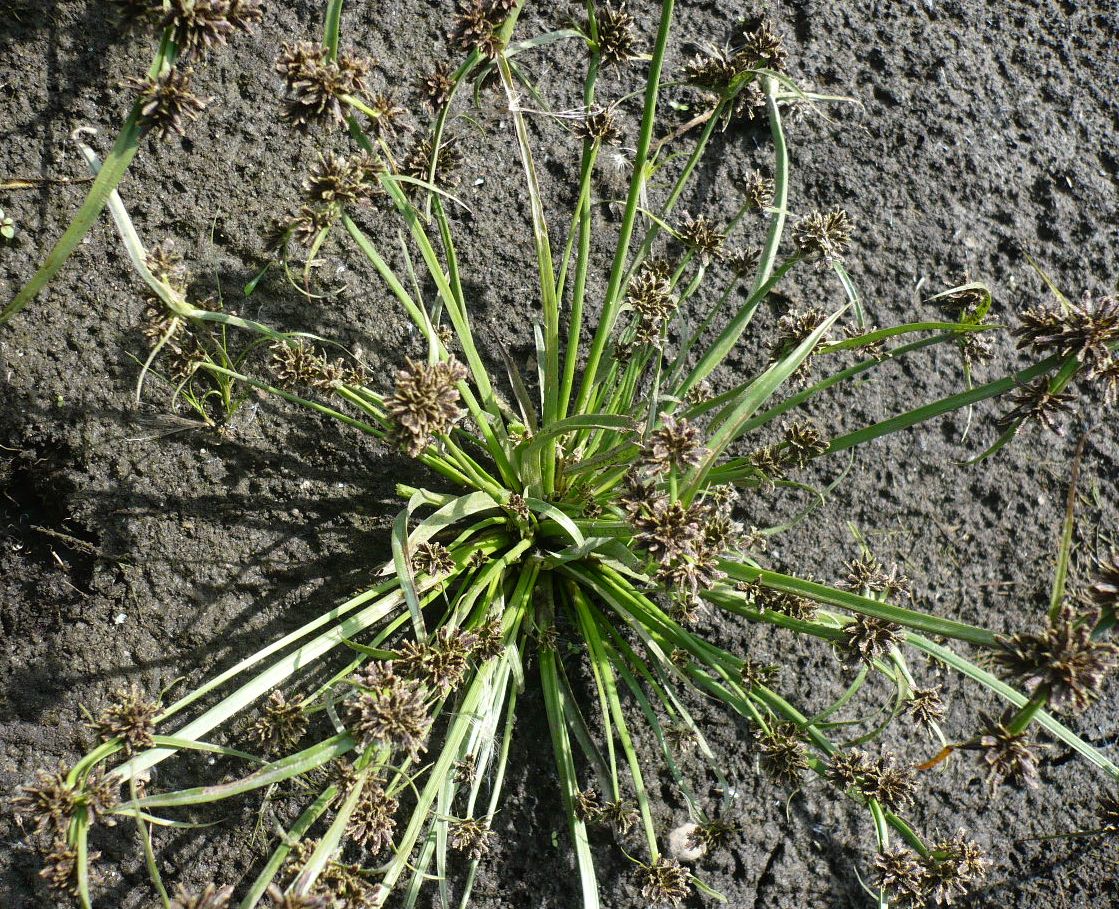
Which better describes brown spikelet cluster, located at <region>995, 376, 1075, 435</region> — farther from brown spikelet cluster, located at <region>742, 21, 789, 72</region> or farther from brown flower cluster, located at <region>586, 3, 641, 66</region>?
brown flower cluster, located at <region>586, 3, 641, 66</region>

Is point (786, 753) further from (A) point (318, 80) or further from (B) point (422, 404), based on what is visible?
(A) point (318, 80)

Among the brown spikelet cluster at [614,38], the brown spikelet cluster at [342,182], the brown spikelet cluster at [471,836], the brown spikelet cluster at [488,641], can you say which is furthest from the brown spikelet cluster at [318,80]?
the brown spikelet cluster at [471,836]

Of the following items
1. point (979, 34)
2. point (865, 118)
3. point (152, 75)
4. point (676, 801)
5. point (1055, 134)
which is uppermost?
point (979, 34)

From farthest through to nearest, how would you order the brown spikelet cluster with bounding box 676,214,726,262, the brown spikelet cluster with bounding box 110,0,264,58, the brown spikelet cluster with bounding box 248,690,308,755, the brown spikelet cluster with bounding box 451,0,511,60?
the brown spikelet cluster with bounding box 676,214,726,262
the brown spikelet cluster with bounding box 248,690,308,755
the brown spikelet cluster with bounding box 451,0,511,60
the brown spikelet cluster with bounding box 110,0,264,58

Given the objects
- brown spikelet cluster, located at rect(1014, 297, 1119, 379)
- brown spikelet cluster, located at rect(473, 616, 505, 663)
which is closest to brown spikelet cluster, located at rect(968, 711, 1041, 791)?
brown spikelet cluster, located at rect(1014, 297, 1119, 379)

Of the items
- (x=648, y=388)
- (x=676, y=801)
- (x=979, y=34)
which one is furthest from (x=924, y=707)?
(x=979, y=34)

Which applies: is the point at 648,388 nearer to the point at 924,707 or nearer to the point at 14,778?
the point at 924,707
